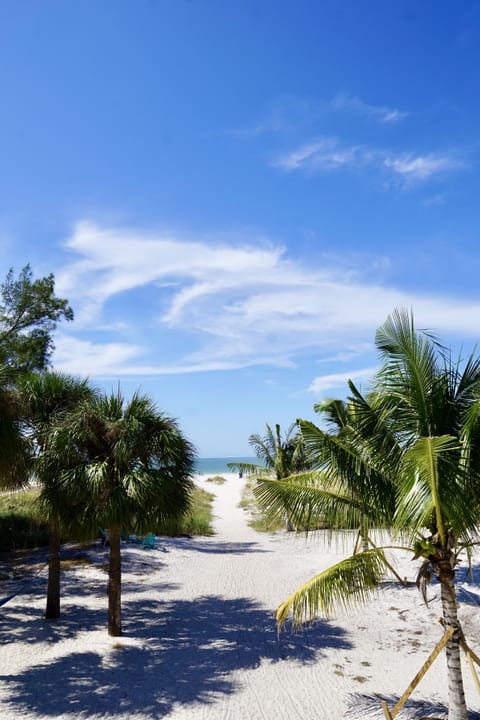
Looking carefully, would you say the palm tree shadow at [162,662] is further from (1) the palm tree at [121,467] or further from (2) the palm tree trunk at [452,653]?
(2) the palm tree trunk at [452,653]

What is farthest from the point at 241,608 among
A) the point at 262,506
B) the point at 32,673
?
the point at 262,506

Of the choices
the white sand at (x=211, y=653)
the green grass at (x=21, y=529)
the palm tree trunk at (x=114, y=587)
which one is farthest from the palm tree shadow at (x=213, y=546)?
the palm tree trunk at (x=114, y=587)

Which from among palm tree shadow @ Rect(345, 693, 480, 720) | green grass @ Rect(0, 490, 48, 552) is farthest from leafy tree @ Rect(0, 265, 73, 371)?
palm tree shadow @ Rect(345, 693, 480, 720)

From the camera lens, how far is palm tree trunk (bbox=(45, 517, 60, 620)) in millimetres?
13102

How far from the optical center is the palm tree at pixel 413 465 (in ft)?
21.8

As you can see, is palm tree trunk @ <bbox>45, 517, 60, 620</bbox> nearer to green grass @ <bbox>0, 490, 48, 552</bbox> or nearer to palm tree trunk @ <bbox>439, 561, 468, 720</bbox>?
green grass @ <bbox>0, 490, 48, 552</bbox>

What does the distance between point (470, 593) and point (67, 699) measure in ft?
38.5

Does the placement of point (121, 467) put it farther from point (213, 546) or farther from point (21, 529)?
point (213, 546)

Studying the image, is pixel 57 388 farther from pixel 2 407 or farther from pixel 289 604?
pixel 289 604

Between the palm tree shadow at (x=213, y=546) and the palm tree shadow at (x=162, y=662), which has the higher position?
the palm tree shadow at (x=162, y=662)

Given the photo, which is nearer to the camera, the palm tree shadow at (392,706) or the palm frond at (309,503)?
the palm frond at (309,503)

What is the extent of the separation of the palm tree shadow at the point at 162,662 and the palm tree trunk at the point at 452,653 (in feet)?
14.0

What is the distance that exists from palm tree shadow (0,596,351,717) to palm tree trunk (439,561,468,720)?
4.27m

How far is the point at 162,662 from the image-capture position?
10898 mm
